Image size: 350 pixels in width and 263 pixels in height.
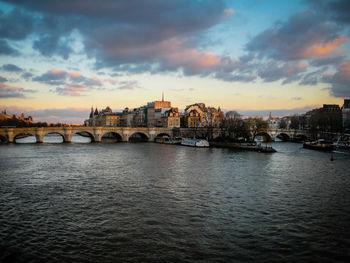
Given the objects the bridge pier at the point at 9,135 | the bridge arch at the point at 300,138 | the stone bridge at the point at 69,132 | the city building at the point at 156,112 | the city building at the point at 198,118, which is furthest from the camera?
the city building at the point at 156,112

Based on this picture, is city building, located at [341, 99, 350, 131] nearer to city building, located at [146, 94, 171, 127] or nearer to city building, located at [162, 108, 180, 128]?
city building, located at [162, 108, 180, 128]

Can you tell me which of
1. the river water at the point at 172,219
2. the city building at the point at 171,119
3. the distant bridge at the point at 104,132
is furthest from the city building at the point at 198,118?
the river water at the point at 172,219

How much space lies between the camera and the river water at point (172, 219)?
11914mm

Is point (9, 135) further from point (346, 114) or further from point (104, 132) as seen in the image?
point (346, 114)

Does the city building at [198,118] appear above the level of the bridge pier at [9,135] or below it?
above

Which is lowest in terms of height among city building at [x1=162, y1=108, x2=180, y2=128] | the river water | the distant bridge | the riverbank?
the river water

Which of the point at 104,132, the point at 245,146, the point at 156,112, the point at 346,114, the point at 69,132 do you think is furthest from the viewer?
the point at 156,112

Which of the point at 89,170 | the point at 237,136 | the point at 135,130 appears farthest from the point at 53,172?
the point at 135,130

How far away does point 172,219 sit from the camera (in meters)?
15.8

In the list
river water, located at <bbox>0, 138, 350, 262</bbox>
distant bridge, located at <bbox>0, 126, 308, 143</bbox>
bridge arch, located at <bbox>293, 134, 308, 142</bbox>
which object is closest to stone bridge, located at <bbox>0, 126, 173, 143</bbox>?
distant bridge, located at <bbox>0, 126, 308, 143</bbox>

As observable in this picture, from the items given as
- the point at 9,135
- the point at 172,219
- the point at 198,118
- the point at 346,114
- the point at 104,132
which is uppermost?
the point at 346,114

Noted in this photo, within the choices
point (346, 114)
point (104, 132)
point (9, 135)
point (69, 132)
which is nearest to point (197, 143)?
point (104, 132)

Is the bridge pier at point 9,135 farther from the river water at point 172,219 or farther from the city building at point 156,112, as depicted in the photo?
the city building at point 156,112

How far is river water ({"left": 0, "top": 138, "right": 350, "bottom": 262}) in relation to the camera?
11.9m
